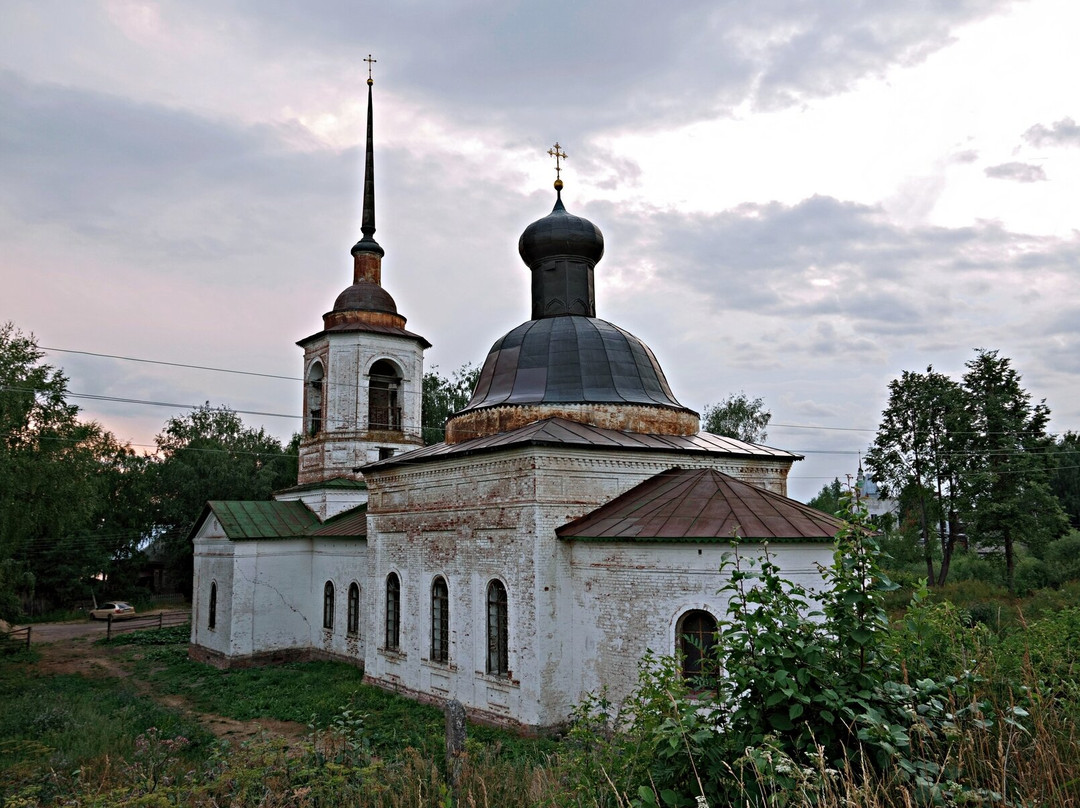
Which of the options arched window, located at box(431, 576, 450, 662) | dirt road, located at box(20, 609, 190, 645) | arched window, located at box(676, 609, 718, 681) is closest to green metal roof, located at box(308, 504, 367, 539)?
arched window, located at box(431, 576, 450, 662)

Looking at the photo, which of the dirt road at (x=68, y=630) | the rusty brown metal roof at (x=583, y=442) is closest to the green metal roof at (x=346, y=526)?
the rusty brown metal roof at (x=583, y=442)

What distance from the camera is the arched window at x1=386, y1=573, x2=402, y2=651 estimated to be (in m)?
14.8

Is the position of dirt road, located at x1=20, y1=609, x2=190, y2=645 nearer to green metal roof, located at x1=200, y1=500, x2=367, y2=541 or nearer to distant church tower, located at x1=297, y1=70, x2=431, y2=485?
green metal roof, located at x1=200, y1=500, x2=367, y2=541

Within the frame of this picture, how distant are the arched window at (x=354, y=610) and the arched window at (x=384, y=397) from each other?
486 cm

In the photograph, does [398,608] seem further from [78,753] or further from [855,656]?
[855,656]

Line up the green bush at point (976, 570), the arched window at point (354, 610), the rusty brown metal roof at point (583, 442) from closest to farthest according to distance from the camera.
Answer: the rusty brown metal roof at point (583, 442)
the arched window at point (354, 610)
the green bush at point (976, 570)

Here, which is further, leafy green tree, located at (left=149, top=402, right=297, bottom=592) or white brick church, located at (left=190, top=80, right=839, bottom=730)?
leafy green tree, located at (left=149, top=402, right=297, bottom=592)

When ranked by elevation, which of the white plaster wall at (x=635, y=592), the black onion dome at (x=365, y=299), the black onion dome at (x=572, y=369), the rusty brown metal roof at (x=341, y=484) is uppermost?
the black onion dome at (x=365, y=299)

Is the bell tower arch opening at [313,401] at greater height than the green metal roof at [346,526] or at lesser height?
greater

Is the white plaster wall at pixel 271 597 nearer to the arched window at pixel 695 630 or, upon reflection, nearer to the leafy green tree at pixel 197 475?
the arched window at pixel 695 630

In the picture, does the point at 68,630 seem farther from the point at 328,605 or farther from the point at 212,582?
the point at 328,605

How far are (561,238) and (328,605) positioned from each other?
36.3ft

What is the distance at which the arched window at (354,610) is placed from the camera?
17.8m

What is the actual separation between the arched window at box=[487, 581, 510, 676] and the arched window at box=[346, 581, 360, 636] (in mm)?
6633
